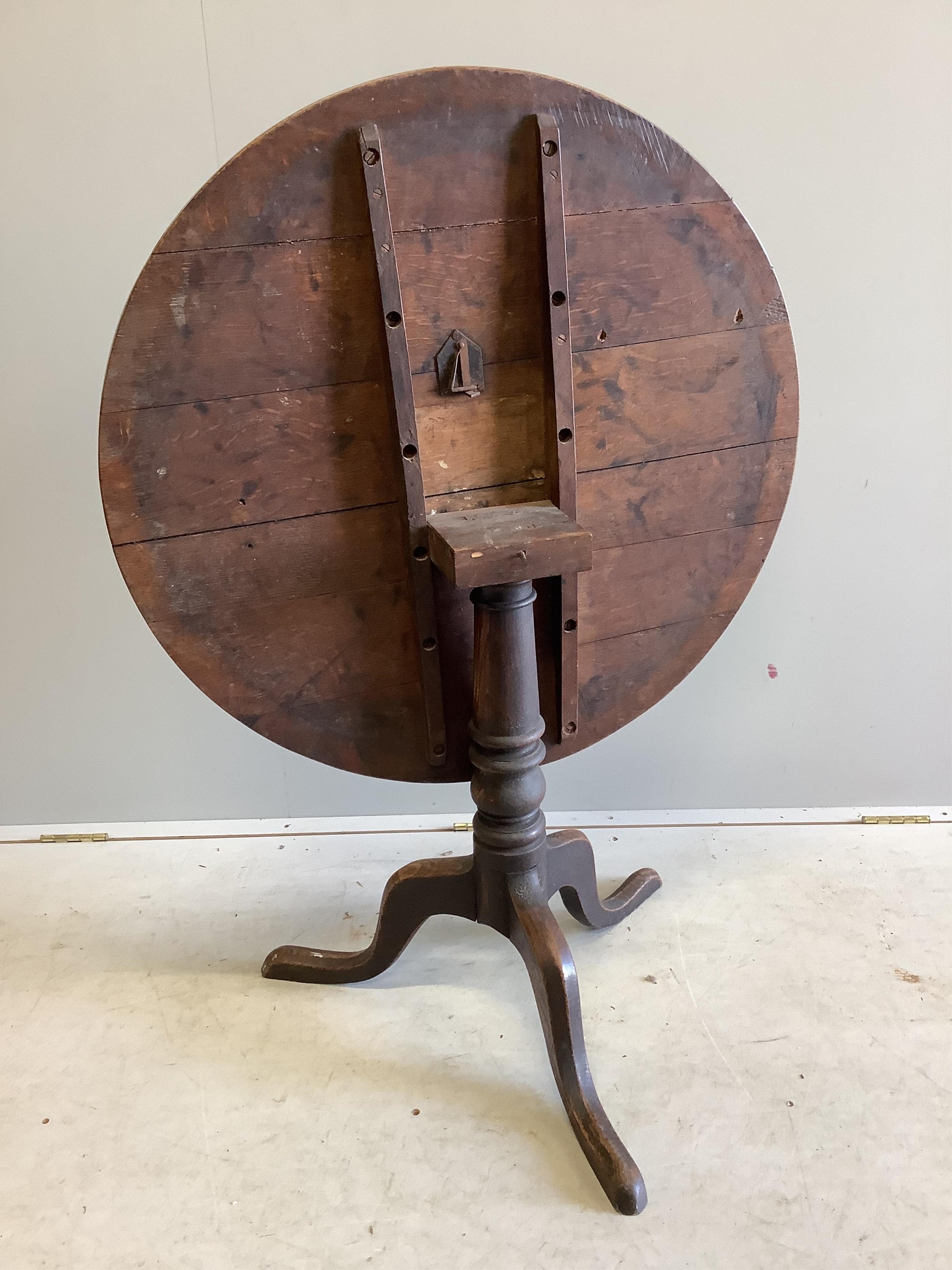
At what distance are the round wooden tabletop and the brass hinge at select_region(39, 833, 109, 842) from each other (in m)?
0.94

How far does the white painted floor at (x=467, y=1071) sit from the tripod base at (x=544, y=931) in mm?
47

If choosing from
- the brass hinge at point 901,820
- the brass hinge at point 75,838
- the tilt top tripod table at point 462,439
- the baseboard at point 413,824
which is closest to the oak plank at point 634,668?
the tilt top tripod table at point 462,439

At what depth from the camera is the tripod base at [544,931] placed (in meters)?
1.38

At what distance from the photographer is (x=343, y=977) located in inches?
68.9

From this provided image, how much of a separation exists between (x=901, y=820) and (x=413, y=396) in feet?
5.17

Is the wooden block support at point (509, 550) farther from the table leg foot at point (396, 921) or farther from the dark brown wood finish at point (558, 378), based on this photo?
the table leg foot at point (396, 921)

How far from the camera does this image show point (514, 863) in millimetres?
1581

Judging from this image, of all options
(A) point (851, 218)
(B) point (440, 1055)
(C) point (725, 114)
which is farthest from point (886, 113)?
(B) point (440, 1055)

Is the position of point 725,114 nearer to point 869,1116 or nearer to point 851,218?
point 851,218

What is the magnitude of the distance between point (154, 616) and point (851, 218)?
1499mm

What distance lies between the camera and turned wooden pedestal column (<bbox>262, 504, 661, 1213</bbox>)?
1.27 meters

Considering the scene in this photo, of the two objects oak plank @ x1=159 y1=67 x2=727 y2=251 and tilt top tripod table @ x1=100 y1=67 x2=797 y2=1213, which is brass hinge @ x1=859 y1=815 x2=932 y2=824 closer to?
tilt top tripod table @ x1=100 y1=67 x2=797 y2=1213

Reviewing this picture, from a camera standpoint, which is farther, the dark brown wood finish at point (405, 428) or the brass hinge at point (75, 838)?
the brass hinge at point (75, 838)

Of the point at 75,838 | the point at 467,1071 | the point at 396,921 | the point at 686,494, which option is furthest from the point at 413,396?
the point at 75,838
